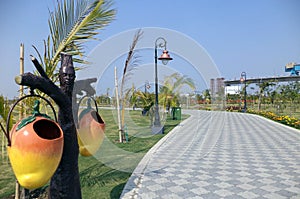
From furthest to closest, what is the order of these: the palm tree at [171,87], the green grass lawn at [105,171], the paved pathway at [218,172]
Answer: the palm tree at [171,87], the paved pathway at [218,172], the green grass lawn at [105,171]

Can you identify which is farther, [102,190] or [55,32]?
[102,190]

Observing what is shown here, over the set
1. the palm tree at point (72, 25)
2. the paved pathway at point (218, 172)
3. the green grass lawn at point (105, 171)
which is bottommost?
the paved pathway at point (218, 172)

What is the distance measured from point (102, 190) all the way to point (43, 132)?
7.20ft

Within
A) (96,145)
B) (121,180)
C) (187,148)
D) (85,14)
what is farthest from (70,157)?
(187,148)

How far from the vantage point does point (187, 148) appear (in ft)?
26.1

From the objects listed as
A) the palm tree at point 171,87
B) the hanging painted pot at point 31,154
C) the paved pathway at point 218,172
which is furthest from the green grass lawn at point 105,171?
the palm tree at point 171,87

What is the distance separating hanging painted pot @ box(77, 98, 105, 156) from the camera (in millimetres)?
2508

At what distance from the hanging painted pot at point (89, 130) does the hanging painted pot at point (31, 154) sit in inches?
23.5

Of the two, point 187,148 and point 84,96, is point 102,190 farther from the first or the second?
point 187,148

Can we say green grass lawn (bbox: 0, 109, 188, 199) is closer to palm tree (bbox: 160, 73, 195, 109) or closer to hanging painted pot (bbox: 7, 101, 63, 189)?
hanging painted pot (bbox: 7, 101, 63, 189)

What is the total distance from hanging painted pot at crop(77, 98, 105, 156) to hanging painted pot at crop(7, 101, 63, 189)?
0.60 meters

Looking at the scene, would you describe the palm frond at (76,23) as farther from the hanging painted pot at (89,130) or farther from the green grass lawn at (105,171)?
the green grass lawn at (105,171)

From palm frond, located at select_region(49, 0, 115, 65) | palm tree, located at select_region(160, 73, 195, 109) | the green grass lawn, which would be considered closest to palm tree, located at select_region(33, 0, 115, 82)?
palm frond, located at select_region(49, 0, 115, 65)

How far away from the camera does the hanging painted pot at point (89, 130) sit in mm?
2508
